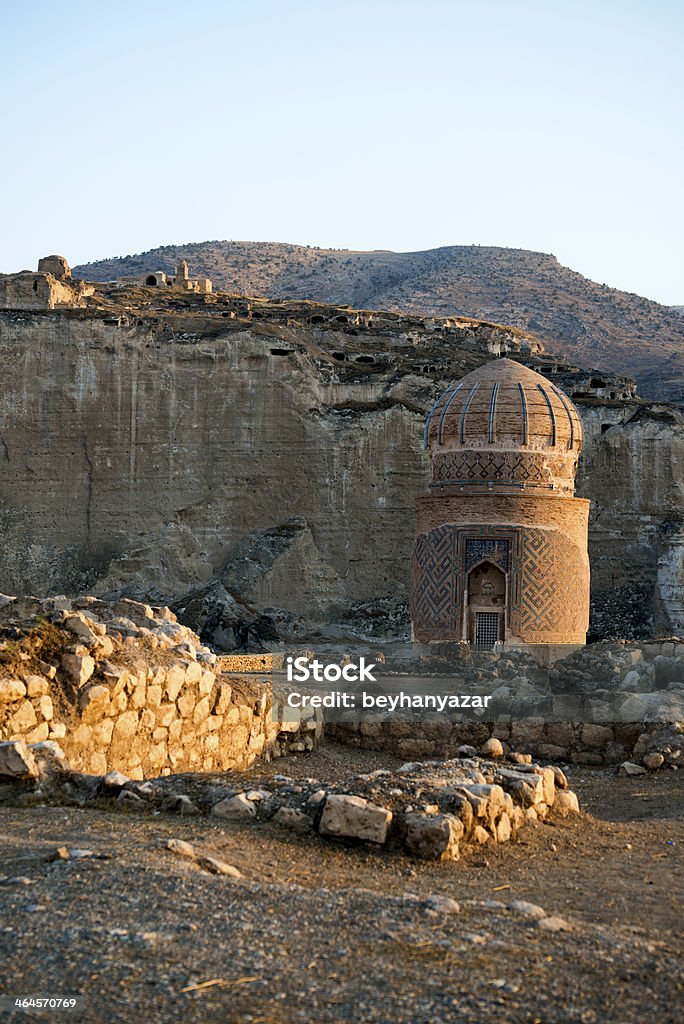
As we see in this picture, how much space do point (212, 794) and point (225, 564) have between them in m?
25.9

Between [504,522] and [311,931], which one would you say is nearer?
[311,931]

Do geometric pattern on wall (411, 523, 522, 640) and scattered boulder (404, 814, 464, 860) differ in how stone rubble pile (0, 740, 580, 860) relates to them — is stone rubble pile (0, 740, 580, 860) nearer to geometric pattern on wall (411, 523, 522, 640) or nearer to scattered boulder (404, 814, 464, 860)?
scattered boulder (404, 814, 464, 860)

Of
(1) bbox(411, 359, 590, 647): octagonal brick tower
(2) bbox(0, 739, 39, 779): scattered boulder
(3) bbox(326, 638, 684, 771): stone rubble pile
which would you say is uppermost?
(1) bbox(411, 359, 590, 647): octagonal brick tower

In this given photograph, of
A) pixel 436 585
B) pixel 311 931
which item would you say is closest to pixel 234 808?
pixel 311 931

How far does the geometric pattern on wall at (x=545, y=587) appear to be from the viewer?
53.4 feet

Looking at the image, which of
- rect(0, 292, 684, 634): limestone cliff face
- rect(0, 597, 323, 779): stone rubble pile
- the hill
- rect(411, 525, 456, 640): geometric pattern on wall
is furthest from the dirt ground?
the hill

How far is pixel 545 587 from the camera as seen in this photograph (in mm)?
16328

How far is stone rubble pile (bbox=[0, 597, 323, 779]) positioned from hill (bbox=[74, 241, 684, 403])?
64935mm

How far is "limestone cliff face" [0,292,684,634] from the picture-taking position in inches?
1282

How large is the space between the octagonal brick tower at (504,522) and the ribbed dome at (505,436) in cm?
1

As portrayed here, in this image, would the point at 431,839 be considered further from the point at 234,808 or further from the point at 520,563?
the point at 520,563

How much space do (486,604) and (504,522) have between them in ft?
3.53

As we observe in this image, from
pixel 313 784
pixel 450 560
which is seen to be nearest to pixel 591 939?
pixel 313 784

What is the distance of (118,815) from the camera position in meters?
6.32
